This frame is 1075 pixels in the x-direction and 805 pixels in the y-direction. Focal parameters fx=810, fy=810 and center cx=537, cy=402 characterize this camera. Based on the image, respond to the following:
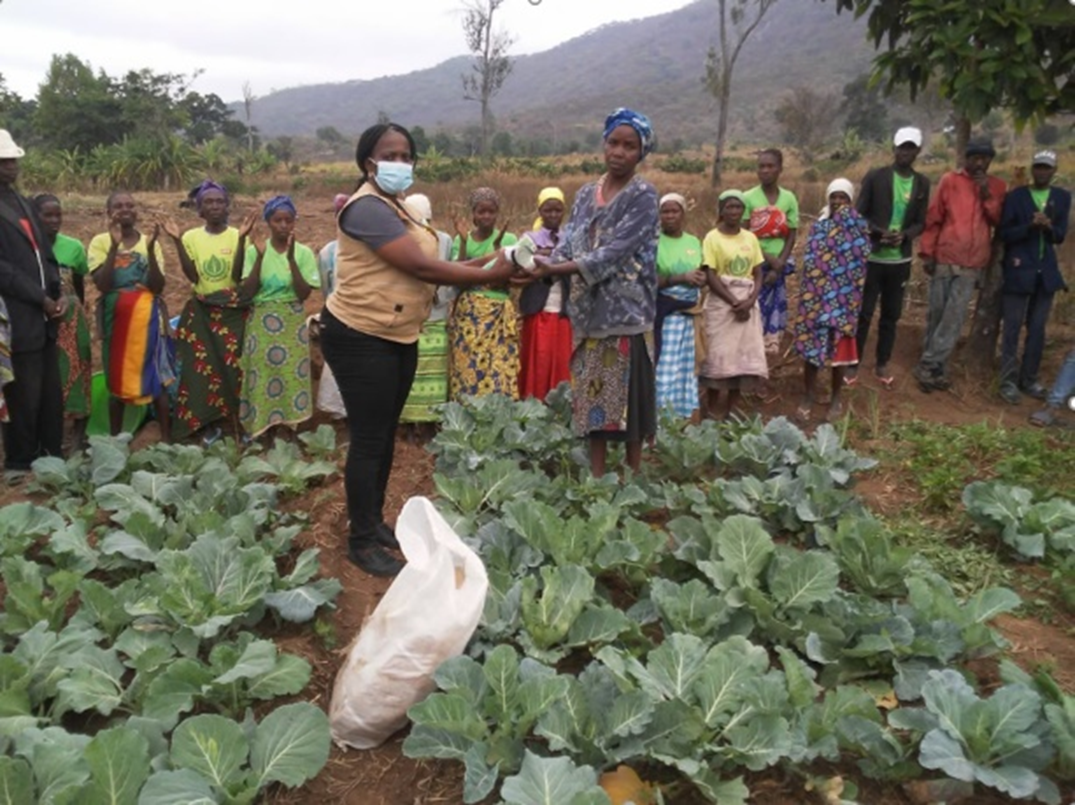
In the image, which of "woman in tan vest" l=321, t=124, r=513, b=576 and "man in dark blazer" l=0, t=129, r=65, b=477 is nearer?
"woman in tan vest" l=321, t=124, r=513, b=576

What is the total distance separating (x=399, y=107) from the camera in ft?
540

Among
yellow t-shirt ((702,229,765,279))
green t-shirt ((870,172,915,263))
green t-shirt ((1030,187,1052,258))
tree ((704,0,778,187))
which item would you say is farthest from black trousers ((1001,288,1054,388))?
tree ((704,0,778,187))

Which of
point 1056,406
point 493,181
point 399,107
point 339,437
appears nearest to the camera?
point 339,437

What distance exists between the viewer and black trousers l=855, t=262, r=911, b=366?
18.0 feet

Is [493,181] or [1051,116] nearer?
[1051,116]

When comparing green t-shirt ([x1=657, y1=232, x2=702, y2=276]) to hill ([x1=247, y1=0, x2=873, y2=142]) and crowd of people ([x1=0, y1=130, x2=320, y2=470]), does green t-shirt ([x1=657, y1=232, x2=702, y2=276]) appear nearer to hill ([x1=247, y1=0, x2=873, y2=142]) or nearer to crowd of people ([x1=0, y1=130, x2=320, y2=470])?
crowd of people ([x1=0, y1=130, x2=320, y2=470])

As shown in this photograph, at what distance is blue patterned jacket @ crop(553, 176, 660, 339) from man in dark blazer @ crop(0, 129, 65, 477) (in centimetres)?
266

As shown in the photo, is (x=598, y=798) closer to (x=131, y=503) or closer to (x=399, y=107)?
(x=131, y=503)

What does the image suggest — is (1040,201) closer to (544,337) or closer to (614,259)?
(544,337)

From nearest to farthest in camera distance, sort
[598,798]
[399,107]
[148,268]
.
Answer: [598,798] → [148,268] → [399,107]

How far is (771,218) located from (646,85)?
364 ft

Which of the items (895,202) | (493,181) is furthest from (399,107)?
(895,202)

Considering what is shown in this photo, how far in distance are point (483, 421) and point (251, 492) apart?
123cm

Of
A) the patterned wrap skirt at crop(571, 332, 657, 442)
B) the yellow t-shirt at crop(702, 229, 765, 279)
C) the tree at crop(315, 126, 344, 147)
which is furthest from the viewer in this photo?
the tree at crop(315, 126, 344, 147)
